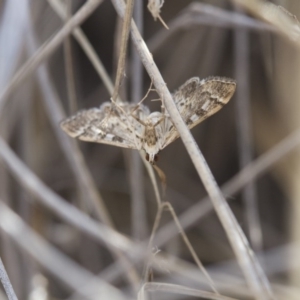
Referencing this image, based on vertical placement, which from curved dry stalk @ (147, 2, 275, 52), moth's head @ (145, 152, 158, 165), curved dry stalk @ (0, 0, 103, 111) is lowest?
moth's head @ (145, 152, 158, 165)

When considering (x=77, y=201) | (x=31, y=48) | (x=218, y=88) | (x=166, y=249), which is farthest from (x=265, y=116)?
(x=218, y=88)

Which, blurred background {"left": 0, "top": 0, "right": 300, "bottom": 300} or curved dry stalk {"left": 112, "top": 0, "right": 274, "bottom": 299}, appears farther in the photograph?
blurred background {"left": 0, "top": 0, "right": 300, "bottom": 300}

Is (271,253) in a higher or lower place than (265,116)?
lower

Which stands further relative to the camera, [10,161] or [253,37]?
[253,37]

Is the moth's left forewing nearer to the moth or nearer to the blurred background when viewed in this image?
the moth

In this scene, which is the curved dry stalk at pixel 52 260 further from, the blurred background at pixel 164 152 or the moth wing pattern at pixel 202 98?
the moth wing pattern at pixel 202 98

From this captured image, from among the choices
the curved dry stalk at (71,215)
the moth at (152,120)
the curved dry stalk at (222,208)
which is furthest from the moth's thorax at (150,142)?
the curved dry stalk at (71,215)

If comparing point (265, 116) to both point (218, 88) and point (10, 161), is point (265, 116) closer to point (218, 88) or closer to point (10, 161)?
point (10, 161)

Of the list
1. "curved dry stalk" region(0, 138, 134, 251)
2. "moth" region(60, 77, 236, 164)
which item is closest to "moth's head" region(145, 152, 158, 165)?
"moth" region(60, 77, 236, 164)
